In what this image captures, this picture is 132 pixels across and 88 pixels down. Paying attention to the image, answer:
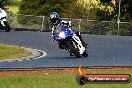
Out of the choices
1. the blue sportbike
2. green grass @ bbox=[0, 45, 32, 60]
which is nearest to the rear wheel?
the blue sportbike

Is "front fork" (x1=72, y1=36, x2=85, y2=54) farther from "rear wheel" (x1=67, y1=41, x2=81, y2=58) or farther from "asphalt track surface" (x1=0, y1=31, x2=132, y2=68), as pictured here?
"asphalt track surface" (x1=0, y1=31, x2=132, y2=68)

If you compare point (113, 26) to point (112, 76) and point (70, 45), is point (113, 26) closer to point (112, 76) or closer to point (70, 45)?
point (70, 45)

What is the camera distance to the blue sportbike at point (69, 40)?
17.4 meters

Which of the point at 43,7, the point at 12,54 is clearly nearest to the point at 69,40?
the point at 12,54

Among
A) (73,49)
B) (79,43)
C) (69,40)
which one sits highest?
(69,40)

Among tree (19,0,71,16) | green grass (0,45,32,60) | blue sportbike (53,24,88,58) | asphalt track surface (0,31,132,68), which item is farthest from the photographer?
tree (19,0,71,16)

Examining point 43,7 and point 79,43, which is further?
point 43,7

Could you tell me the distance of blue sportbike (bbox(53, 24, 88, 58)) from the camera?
17406 mm

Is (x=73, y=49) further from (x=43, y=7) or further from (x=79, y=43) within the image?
(x=43, y=7)

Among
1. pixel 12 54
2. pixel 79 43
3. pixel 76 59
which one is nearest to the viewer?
pixel 76 59

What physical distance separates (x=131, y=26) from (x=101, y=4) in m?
18.9

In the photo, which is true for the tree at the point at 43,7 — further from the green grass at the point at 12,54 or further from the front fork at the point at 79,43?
the front fork at the point at 79,43

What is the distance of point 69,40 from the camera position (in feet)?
58.5

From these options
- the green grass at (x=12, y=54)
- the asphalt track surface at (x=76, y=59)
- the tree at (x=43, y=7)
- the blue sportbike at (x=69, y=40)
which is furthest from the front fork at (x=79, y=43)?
the tree at (x=43, y=7)
